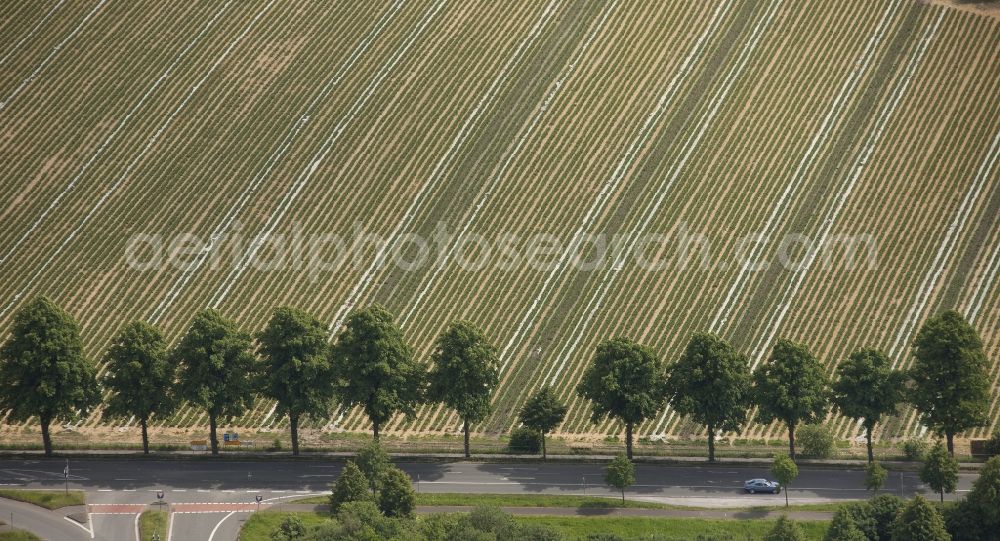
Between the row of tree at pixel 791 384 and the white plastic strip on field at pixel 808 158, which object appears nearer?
the row of tree at pixel 791 384

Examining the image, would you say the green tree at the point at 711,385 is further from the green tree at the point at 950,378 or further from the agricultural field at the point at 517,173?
the green tree at the point at 950,378

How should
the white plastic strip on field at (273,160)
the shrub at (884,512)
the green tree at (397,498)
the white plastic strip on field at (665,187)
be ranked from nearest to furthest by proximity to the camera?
the green tree at (397,498), the shrub at (884,512), the white plastic strip on field at (665,187), the white plastic strip on field at (273,160)

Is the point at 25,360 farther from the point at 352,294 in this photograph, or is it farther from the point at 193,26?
the point at 193,26

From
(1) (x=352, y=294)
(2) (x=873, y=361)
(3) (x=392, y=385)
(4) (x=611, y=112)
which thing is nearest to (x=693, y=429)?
(2) (x=873, y=361)

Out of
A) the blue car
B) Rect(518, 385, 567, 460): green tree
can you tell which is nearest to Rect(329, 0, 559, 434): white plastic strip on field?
Rect(518, 385, 567, 460): green tree

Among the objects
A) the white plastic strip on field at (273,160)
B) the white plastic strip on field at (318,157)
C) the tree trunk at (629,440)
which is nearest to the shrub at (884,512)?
the tree trunk at (629,440)
